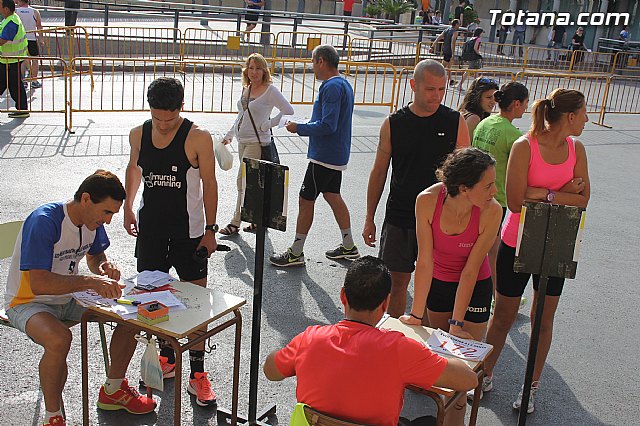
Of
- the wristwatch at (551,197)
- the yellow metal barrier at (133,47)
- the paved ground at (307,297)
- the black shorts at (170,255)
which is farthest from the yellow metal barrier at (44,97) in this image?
the wristwatch at (551,197)

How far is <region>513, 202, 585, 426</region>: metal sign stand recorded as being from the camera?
3451mm

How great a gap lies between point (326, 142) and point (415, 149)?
1908mm

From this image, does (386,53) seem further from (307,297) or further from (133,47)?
(307,297)

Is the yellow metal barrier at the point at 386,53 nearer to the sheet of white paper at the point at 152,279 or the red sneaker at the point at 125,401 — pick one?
the sheet of white paper at the point at 152,279

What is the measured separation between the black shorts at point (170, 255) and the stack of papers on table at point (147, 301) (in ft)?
1.93

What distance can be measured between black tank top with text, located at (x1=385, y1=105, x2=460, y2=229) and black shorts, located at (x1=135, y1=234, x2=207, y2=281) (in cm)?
135

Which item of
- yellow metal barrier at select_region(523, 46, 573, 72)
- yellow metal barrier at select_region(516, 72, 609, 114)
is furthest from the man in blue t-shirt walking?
yellow metal barrier at select_region(523, 46, 573, 72)

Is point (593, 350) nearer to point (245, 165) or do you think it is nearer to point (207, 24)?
point (245, 165)

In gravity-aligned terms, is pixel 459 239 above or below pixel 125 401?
above

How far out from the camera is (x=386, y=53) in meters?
23.8

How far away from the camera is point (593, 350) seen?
5598 mm

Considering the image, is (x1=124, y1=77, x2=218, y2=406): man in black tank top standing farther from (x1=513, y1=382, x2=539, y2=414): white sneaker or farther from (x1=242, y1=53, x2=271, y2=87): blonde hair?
(x1=242, y1=53, x2=271, y2=87): blonde hair

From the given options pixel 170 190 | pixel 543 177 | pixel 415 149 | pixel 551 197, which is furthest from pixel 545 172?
pixel 170 190

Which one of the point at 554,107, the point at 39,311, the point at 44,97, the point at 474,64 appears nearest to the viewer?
the point at 39,311
